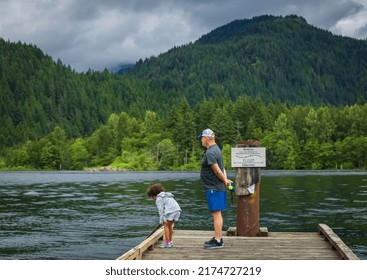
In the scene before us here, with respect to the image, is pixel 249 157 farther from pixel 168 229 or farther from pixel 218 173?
pixel 168 229

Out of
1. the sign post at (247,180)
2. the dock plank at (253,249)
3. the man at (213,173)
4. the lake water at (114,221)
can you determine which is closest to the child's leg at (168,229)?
the dock plank at (253,249)

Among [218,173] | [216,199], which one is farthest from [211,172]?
[216,199]

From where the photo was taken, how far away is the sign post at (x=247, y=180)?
482 inches

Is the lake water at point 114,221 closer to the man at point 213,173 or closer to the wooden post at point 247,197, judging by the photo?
the wooden post at point 247,197

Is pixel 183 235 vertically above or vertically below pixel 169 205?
below

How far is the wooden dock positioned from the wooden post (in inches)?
11.2

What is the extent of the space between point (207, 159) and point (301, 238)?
11.8 ft

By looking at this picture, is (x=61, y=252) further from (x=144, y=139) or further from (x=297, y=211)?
(x=144, y=139)

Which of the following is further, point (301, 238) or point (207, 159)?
point (301, 238)
